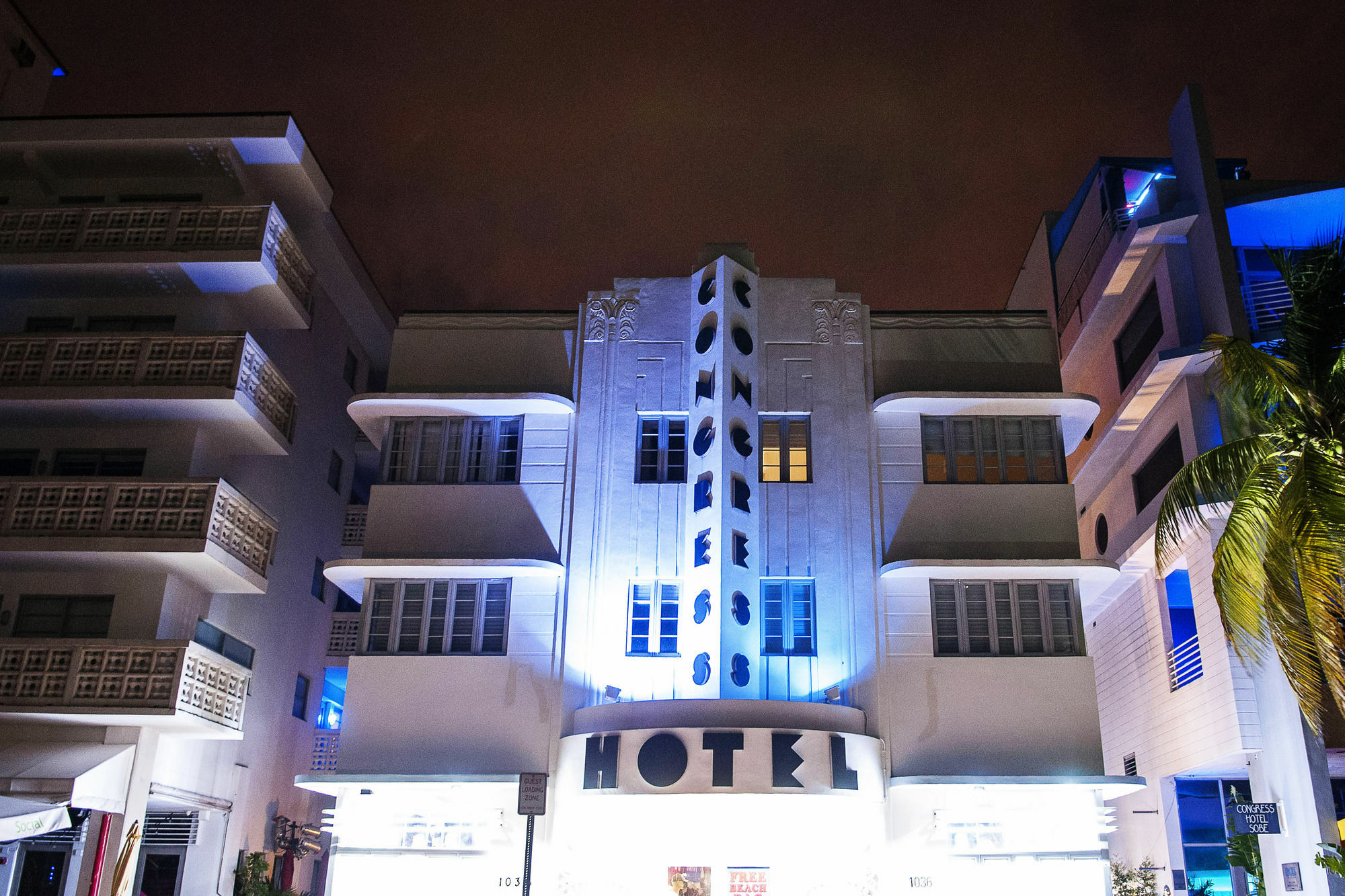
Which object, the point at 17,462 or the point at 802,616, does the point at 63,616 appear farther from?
the point at 802,616

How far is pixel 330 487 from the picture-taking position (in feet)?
116

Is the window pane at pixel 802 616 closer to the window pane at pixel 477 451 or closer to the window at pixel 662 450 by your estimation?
the window at pixel 662 450

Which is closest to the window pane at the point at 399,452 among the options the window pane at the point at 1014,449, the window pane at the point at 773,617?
the window pane at the point at 773,617

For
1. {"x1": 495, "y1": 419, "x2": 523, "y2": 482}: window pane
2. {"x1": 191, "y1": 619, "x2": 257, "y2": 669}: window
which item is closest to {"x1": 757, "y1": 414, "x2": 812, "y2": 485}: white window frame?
{"x1": 495, "y1": 419, "x2": 523, "y2": 482}: window pane

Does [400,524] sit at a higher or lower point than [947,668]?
higher

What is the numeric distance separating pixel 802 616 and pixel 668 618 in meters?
3.14

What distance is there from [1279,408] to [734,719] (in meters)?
11.9

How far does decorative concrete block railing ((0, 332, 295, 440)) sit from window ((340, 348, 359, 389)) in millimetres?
7766

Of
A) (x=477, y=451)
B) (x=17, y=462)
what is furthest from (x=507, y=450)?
(x=17, y=462)

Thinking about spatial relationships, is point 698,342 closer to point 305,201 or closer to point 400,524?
point 400,524

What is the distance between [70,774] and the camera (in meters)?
24.2

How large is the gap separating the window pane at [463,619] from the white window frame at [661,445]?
190 inches

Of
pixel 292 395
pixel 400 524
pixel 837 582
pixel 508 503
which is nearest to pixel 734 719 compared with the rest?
pixel 837 582

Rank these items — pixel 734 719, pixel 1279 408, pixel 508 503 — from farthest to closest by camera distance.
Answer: pixel 508 503, pixel 734 719, pixel 1279 408
